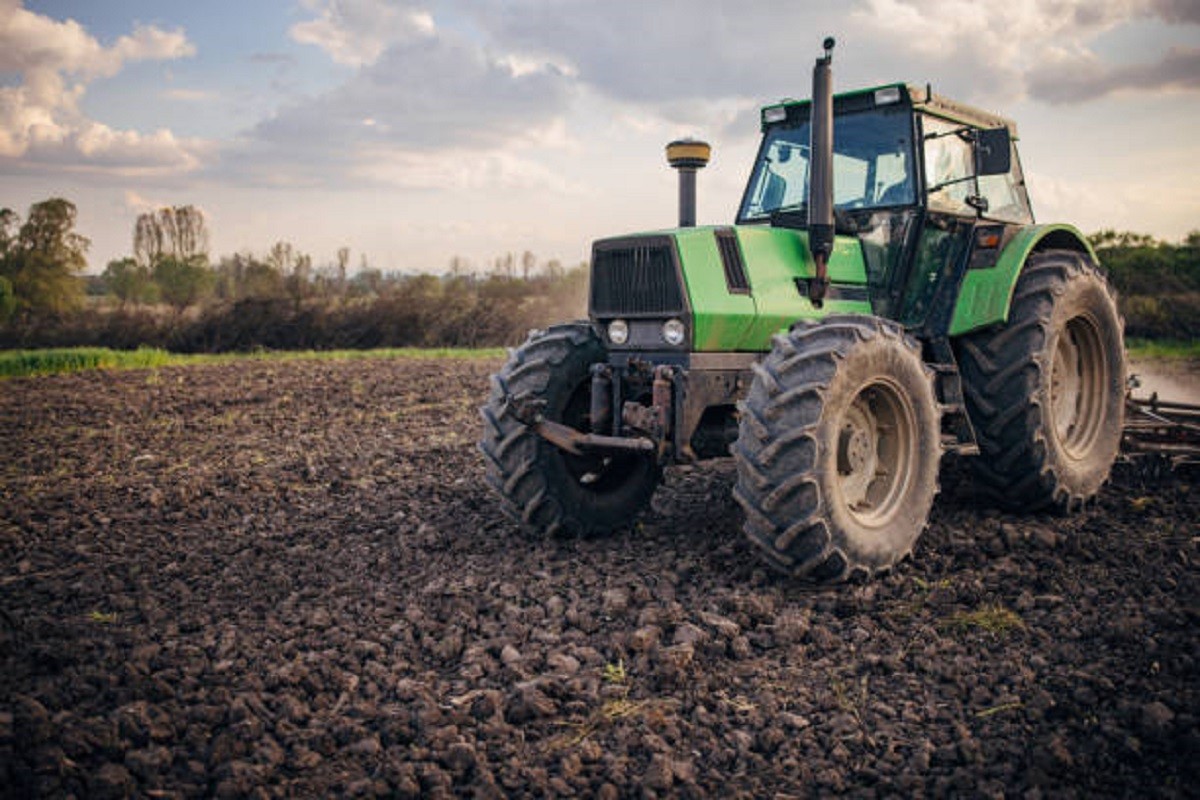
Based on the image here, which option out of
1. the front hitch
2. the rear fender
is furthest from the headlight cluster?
the rear fender

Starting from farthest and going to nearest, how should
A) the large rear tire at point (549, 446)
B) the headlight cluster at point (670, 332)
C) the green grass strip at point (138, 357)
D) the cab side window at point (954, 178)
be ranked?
1. the green grass strip at point (138, 357)
2. the cab side window at point (954, 178)
3. the large rear tire at point (549, 446)
4. the headlight cluster at point (670, 332)

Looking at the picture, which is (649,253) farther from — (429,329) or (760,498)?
(429,329)

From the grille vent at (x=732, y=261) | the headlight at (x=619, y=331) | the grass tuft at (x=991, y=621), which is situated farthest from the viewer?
the headlight at (x=619, y=331)

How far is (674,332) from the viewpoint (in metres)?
5.05

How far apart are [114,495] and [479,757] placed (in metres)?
5.40

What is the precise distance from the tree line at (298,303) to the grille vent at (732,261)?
57.2ft

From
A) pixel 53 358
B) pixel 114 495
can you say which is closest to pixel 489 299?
pixel 53 358

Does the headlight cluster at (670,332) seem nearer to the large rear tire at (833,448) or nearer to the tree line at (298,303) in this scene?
the large rear tire at (833,448)

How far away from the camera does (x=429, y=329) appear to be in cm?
2303

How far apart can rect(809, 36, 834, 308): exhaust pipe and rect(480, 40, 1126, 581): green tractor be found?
11 mm

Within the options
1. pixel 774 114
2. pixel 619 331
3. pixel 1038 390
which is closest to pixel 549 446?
pixel 619 331

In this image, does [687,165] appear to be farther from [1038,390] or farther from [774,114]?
[1038,390]

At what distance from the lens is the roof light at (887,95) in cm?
579

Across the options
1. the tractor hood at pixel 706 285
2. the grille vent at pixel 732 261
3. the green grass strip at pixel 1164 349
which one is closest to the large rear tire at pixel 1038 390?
the tractor hood at pixel 706 285
